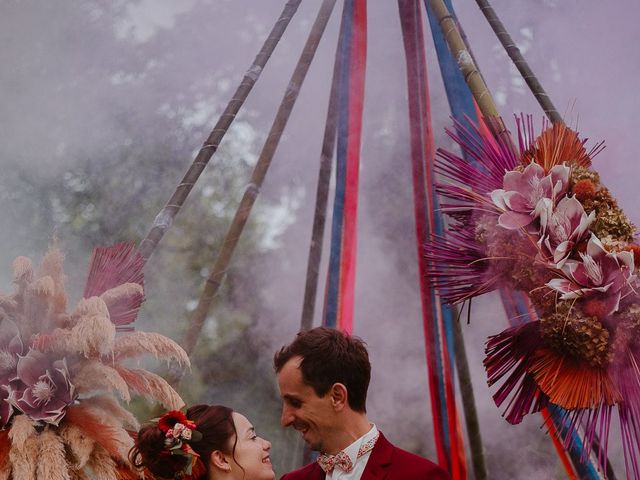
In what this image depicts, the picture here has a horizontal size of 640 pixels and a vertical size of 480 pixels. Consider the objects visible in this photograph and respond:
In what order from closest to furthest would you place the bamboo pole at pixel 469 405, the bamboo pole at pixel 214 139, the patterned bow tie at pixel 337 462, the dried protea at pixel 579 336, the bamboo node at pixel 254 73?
the dried protea at pixel 579 336 < the patterned bow tie at pixel 337 462 < the bamboo pole at pixel 469 405 < the bamboo pole at pixel 214 139 < the bamboo node at pixel 254 73

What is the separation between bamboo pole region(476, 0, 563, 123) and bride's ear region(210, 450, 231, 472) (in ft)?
4.51

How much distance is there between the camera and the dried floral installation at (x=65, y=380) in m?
1.92

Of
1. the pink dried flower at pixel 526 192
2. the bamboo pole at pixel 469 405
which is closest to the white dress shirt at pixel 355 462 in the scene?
the pink dried flower at pixel 526 192

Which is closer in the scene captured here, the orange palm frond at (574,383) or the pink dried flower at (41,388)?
the orange palm frond at (574,383)

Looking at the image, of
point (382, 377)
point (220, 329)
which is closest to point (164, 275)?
point (220, 329)

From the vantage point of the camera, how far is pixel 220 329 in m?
2.46

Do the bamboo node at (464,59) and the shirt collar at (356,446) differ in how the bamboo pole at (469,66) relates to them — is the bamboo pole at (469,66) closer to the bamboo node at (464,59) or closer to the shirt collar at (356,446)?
the bamboo node at (464,59)

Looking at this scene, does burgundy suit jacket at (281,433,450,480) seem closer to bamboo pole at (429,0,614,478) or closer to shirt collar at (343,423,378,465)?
shirt collar at (343,423,378,465)

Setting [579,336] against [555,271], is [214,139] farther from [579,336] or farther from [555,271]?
[579,336]

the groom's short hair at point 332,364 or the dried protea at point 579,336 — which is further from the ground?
the dried protea at point 579,336

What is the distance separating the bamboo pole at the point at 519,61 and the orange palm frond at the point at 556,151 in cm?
59

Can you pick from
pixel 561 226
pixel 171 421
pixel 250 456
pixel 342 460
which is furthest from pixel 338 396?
pixel 561 226

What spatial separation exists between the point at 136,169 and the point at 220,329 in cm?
62

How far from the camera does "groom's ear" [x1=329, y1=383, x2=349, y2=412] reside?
173cm
